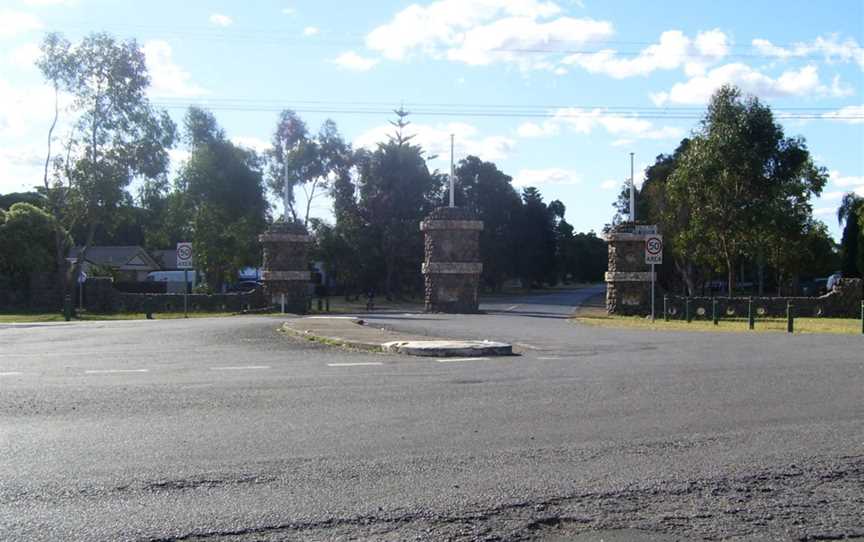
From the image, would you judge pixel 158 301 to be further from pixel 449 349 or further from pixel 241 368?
pixel 241 368

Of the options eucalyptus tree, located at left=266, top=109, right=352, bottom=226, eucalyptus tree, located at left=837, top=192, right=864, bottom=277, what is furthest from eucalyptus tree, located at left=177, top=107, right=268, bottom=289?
eucalyptus tree, located at left=837, top=192, right=864, bottom=277

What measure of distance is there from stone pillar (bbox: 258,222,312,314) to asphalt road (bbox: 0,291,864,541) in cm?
2535

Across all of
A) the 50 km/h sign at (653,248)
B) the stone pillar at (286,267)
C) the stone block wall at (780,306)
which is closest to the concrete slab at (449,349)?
the 50 km/h sign at (653,248)

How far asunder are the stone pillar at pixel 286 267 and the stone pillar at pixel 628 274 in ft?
46.8

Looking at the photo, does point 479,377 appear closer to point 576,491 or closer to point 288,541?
point 576,491

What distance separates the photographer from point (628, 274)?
36.7 m

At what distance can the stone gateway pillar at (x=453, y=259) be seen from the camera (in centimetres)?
3784

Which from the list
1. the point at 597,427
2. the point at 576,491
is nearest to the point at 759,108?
the point at 597,427

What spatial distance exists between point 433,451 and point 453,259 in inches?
1195

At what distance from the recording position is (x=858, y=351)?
16641mm

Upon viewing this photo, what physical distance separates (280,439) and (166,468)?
54.0 inches

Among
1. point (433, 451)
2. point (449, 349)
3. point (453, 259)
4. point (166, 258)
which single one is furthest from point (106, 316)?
point (166, 258)

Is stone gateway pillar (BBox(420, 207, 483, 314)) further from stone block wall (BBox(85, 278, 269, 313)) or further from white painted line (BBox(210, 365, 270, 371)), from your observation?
white painted line (BBox(210, 365, 270, 371))

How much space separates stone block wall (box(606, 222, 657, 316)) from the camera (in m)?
36.5
